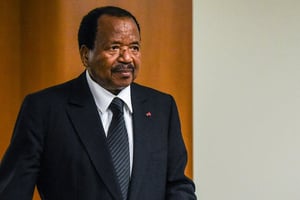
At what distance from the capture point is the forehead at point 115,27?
58.7 inches

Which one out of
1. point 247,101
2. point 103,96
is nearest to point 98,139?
point 103,96

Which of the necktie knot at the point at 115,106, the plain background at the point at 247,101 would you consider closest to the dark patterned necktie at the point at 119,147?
the necktie knot at the point at 115,106

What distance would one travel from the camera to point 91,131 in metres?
1.50

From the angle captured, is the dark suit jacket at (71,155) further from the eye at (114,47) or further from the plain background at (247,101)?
the plain background at (247,101)

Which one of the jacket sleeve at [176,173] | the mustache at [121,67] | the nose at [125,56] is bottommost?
the jacket sleeve at [176,173]

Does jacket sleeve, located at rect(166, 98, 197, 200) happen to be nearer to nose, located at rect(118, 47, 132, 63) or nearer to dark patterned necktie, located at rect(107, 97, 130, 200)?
dark patterned necktie, located at rect(107, 97, 130, 200)

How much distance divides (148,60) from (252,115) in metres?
0.63

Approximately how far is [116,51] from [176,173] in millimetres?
422

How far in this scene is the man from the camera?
146cm

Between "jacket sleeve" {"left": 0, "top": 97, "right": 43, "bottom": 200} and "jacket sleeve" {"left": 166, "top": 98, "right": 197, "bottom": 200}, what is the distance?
1.33 ft

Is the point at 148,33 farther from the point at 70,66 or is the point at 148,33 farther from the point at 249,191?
the point at 249,191

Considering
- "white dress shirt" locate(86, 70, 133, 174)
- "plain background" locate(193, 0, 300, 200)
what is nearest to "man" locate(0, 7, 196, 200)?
"white dress shirt" locate(86, 70, 133, 174)

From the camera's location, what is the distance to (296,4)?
2518mm

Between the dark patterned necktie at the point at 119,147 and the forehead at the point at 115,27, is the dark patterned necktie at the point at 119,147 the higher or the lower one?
the lower one
